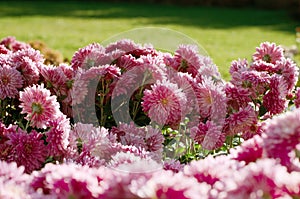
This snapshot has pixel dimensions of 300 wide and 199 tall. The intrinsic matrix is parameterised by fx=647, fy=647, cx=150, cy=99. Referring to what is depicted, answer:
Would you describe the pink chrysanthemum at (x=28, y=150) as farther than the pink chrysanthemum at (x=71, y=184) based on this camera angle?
Yes

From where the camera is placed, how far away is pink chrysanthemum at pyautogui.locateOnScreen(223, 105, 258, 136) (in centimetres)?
286

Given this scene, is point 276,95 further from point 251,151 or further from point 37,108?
point 251,151

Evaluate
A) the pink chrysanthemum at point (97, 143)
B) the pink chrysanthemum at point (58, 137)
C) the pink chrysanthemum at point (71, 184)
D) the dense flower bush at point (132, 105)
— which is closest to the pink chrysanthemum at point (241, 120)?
the dense flower bush at point (132, 105)

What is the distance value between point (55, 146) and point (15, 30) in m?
10.4

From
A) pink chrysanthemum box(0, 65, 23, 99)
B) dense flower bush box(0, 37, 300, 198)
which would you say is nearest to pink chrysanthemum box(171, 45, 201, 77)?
dense flower bush box(0, 37, 300, 198)

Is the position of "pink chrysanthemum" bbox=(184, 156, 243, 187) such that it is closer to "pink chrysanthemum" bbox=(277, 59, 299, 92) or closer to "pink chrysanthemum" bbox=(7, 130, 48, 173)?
"pink chrysanthemum" bbox=(7, 130, 48, 173)

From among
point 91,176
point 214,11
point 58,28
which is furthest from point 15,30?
point 91,176

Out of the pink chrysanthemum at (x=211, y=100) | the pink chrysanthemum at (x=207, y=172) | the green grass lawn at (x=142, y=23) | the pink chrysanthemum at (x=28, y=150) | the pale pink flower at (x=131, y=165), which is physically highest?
the pink chrysanthemum at (x=207, y=172)

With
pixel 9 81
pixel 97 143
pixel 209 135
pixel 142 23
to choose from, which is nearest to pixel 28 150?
pixel 97 143

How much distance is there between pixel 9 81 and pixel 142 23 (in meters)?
11.8

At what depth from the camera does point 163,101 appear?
108 inches

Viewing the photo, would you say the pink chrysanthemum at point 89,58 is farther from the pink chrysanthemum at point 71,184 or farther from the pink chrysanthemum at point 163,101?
the pink chrysanthemum at point 71,184

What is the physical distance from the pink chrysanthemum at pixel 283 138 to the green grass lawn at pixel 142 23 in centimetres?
609

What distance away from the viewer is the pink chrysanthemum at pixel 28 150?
102 inches
